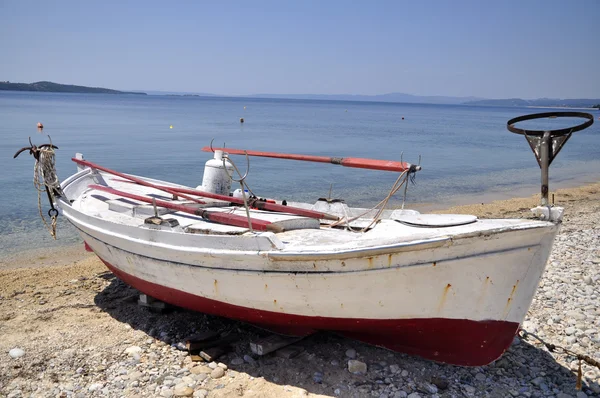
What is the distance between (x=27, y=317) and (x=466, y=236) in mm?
5703

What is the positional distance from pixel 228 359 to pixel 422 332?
2.11 m

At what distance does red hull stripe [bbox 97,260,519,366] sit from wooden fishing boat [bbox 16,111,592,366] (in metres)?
0.01

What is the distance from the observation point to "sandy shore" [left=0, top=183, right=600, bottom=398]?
15.3ft

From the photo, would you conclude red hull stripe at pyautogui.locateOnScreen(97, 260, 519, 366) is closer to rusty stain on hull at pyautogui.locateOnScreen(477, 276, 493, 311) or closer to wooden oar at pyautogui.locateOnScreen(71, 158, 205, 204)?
rusty stain on hull at pyautogui.locateOnScreen(477, 276, 493, 311)

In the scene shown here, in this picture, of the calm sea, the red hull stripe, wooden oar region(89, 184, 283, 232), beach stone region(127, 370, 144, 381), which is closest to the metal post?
the red hull stripe

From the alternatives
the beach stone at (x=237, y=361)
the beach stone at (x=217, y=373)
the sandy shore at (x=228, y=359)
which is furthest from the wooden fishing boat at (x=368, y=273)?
the beach stone at (x=217, y=373)

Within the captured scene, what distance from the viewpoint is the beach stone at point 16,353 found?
17.5 ft

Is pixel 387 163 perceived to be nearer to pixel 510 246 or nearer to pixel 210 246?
pixel 510 246

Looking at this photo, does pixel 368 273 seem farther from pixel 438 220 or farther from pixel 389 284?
pixel 438 220

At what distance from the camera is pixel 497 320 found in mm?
4641

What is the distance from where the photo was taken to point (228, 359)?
5246mm

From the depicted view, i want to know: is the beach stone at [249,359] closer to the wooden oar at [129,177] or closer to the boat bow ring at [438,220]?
the boat bow ring at [438,220]

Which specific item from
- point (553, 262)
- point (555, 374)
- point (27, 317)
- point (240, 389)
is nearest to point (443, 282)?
point (555, 374)

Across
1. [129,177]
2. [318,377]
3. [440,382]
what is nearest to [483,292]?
[440,382]
